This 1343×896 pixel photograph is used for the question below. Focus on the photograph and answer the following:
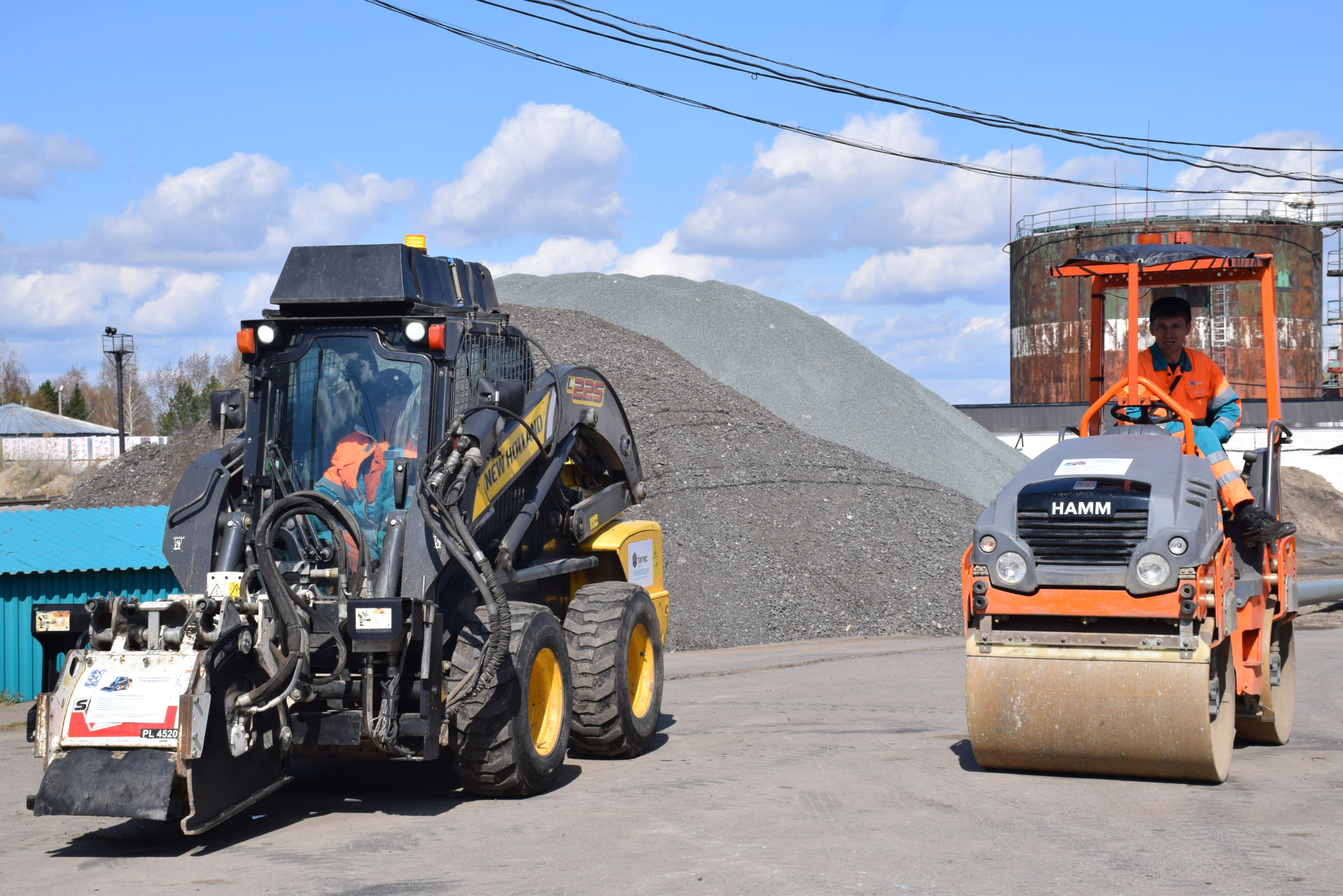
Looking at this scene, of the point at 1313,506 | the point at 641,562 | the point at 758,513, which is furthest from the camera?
the point at 1313,506

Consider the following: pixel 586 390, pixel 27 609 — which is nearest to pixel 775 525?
pixel 27 609

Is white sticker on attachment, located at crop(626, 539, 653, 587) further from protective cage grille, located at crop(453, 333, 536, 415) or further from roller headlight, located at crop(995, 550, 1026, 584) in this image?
roller headlight, located at crop(995, 550, 1026, 584)

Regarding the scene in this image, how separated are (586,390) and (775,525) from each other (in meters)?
11.5

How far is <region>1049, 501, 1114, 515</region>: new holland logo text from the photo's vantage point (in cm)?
750

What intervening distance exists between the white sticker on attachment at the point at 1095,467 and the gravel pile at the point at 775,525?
9.70 m

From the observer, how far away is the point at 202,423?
2838cm

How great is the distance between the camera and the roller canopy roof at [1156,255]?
883cm

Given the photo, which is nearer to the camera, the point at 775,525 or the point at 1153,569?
the point at 1153,569

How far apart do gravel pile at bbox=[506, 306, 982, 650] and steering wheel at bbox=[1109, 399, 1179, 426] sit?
9.17 meters

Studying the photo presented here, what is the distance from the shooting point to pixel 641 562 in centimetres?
1009

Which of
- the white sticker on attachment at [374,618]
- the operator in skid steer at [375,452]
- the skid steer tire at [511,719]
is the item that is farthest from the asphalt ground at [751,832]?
the operator in skid steer at [375,452]

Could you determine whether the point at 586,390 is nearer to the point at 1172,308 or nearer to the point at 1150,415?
the point at 1150,415

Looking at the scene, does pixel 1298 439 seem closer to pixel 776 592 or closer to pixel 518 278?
pixel 518 278

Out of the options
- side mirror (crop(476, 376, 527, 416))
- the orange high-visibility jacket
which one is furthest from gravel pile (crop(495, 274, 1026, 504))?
side mirror (crop(476, 376, 527, 416))
